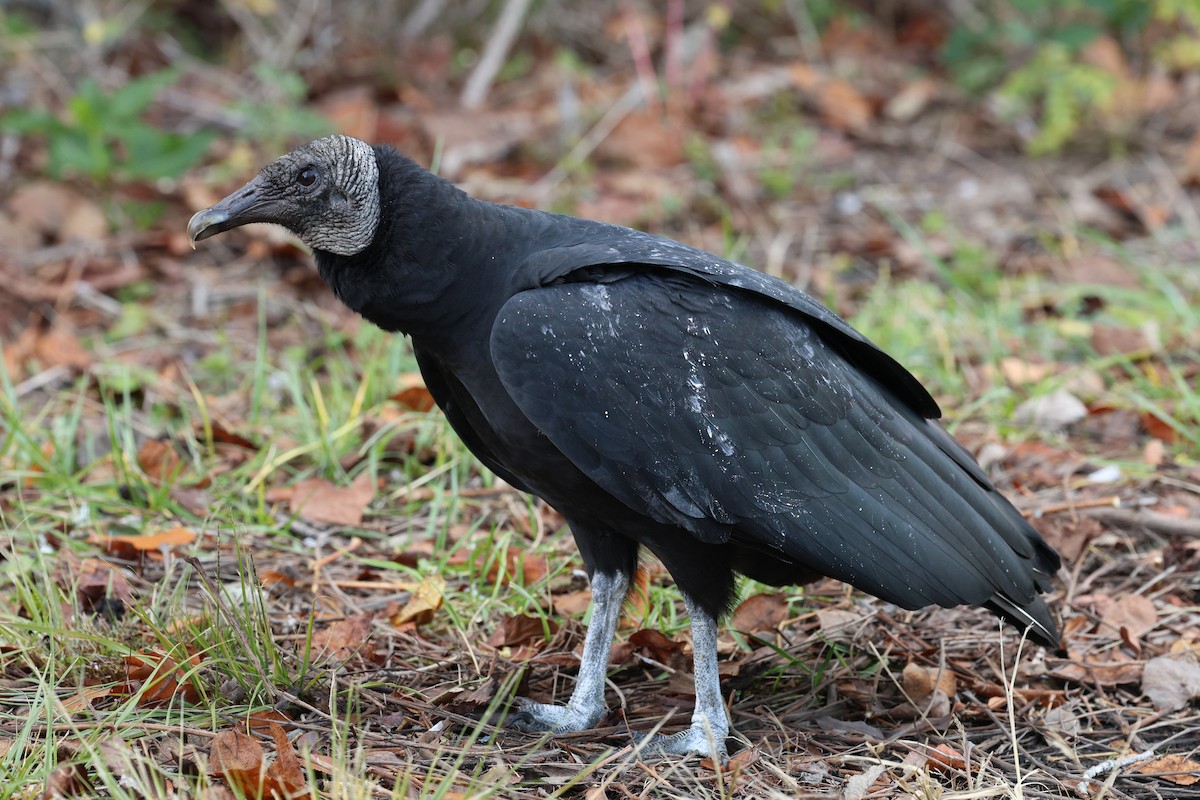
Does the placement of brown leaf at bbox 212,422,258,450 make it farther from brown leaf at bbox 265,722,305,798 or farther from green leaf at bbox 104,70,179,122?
green leaf at bbox 104,70,179,122

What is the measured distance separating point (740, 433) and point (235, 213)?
59.0 inches

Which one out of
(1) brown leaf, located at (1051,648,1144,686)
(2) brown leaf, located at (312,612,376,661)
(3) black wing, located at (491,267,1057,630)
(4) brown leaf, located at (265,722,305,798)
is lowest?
(1) brown leaf, located at (1051,648,1144,686)

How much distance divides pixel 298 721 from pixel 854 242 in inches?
186

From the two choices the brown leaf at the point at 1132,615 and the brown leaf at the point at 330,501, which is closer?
the brown leaf at the point at 1132,615

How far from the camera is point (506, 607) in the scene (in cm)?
404

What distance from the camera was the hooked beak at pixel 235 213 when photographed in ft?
11.1

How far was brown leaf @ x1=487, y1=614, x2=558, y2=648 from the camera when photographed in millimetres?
3914

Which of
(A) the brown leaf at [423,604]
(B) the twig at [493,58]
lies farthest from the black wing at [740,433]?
(B) the twig at [493,58]

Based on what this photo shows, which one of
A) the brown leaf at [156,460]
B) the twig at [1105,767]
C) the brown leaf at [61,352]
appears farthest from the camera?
the brown leaf at [61,352]

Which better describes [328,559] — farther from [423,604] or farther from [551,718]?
[551,718]

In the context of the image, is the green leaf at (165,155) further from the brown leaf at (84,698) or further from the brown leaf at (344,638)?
the brown leaf at (84,698)

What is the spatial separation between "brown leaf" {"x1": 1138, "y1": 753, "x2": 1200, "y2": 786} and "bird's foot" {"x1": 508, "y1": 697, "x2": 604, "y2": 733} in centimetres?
151

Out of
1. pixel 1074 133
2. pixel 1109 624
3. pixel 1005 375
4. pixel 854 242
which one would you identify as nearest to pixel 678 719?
pixel 1109 624

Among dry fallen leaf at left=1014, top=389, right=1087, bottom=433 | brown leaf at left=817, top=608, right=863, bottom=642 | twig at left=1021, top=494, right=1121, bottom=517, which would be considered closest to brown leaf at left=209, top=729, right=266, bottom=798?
brown leaf at left=817, top=608, right=863, bottom=642
